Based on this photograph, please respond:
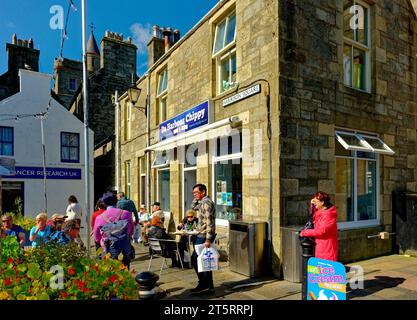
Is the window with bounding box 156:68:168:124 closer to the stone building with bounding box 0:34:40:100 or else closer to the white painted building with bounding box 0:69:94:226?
the white painted building with bounding box 0:69:94:226

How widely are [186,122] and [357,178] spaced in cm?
460

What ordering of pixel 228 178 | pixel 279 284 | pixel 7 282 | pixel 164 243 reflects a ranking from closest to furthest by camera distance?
pixel 7 282
pixel 279 284
pixel 164 243
pixel 228 178

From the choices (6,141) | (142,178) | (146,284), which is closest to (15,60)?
(6,141)

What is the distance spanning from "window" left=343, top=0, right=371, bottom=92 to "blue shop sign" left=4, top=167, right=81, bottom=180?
13142mm

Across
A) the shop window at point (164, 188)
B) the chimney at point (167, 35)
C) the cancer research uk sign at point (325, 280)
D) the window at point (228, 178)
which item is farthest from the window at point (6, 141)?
the cancer research uk sign at point (325, 280)

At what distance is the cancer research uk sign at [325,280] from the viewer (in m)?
3.12

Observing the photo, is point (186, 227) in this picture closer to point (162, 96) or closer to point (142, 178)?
point (162, 96)

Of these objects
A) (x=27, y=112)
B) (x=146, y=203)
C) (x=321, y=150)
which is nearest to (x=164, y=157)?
(x=146, y=203)

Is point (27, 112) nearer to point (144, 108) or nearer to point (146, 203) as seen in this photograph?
point (144, 108)

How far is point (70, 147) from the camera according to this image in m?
16.1

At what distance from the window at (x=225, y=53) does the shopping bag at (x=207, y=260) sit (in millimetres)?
4020

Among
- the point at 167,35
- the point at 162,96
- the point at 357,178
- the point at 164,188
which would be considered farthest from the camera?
the point at 167,35

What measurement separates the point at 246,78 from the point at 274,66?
882 mm

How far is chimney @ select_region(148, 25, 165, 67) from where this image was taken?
12.8 metres
